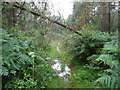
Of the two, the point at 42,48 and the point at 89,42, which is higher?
the point at 89,42

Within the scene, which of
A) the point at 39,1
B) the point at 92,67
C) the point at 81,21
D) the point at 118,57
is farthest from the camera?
the point at 81,21

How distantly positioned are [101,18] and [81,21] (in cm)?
326

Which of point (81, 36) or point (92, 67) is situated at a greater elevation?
point (81, 36)

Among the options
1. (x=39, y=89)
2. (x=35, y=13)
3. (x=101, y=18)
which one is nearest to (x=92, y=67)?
(x=39, y=89)

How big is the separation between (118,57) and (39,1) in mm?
2458

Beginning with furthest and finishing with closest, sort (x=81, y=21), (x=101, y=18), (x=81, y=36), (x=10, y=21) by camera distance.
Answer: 1. (x=101, y=18)
2. (x=81, y=21)
3. (x=81, y=36)
4. (x=10, y=21)

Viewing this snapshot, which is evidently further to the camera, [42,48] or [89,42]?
[89,42]

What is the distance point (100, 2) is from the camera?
11.3ft

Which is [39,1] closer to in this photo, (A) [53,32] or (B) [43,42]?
(A) [53,32]

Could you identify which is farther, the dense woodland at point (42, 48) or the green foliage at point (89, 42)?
the green foliage at point (89, 42)

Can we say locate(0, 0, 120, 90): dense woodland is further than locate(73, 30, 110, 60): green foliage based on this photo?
No

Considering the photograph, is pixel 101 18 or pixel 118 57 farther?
pixel 101 18

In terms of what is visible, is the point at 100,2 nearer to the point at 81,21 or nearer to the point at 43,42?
the point at 81,21

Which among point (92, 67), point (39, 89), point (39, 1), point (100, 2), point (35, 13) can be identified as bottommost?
point (39, 89)
